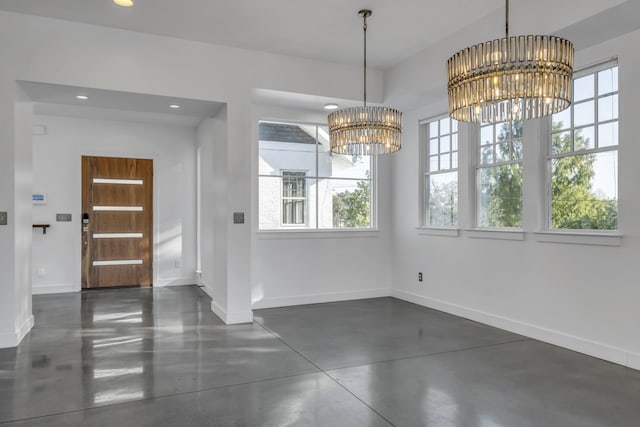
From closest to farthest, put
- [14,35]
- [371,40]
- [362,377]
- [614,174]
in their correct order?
[362,377], [614,174], [14,35], [371,40]

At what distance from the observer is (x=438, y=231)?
17.7 feet

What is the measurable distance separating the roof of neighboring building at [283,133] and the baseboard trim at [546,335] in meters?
2.62

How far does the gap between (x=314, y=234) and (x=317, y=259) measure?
340mm

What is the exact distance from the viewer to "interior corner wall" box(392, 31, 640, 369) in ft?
11.2

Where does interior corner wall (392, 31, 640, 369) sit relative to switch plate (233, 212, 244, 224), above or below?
below

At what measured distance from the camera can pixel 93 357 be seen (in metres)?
3.62

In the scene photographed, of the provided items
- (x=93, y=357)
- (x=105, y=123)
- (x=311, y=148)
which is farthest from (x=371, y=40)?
(x=105, y=123)

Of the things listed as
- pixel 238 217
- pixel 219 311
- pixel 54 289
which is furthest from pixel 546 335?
pixel 54 289

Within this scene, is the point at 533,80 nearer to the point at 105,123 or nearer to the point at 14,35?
the point at 14,35

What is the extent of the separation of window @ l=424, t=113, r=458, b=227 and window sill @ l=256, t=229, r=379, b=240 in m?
0.87

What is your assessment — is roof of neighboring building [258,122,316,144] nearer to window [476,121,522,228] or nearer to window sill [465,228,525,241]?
window [476,121,522,228]

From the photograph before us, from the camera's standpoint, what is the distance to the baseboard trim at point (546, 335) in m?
3.43

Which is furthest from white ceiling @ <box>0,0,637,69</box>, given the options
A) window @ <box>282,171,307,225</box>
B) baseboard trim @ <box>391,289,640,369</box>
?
baseboard trim @ <box>391,289,640,369</box>

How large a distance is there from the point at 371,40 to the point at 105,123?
4494 millimetres
